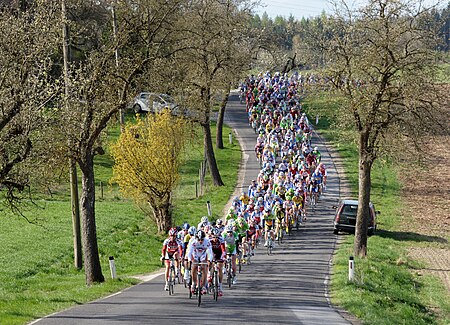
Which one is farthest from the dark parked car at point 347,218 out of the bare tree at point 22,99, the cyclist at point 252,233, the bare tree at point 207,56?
the bare tree at point 22,99

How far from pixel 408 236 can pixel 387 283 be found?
904 centimetres

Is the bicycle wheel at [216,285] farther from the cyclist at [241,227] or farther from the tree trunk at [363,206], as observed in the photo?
the tree trunk at [363,206]

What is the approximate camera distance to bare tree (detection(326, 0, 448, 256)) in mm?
23125

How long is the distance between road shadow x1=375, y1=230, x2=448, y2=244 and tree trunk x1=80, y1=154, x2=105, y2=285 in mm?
13997

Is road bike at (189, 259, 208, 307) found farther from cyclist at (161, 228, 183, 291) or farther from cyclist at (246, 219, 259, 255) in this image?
cyclist at (246, 219, 259, 255)

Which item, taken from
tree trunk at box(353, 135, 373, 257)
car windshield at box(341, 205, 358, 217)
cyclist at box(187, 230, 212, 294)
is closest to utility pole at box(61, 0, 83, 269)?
cyclist at box(187, 230, 212, 294)

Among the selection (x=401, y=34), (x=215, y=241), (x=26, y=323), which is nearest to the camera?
(x=26, y=323)

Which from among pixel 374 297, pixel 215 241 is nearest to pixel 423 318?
pixel 374 297

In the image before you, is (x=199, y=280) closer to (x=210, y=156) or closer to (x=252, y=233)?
(x=252, y=233)

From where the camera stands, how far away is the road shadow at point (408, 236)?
30859 mm

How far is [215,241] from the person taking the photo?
752 inches

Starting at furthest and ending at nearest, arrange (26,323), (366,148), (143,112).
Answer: (143,112) < (366,148) < (26,323)

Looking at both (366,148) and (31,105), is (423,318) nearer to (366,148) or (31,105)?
(366,148)

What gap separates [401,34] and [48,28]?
1080cm
